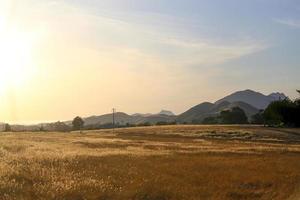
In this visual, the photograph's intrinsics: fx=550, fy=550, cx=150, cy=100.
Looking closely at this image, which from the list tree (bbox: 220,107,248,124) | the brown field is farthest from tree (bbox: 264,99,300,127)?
the brown field

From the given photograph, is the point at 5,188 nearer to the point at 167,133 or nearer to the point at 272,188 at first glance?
the point at 272,188

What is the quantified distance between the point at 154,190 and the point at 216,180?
19.3ft

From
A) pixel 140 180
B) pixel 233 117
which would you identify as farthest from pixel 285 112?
pixel 140 180

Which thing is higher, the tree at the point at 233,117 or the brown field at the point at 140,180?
the tree at the point at 233,117

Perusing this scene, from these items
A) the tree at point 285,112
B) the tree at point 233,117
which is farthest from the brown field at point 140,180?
the tree at point 233,117

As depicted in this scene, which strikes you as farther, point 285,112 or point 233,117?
point 233,117

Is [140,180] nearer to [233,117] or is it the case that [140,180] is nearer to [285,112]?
[285,112]

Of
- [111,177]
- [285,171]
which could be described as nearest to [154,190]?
[111,177]

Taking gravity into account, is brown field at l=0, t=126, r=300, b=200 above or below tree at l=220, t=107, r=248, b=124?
below

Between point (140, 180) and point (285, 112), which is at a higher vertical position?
point (285, 112)

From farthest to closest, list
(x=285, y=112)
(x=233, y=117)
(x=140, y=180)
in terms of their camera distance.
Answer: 1. (x=233, y=117)
2. (x=285, y=112)
3. (x=140, y=180)

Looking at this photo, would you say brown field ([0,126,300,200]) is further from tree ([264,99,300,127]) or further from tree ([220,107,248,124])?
tree ([220,107,248,124])

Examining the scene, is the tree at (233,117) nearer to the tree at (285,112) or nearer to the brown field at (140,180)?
the tree at (285,112)

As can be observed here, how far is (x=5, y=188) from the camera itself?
19375mm
